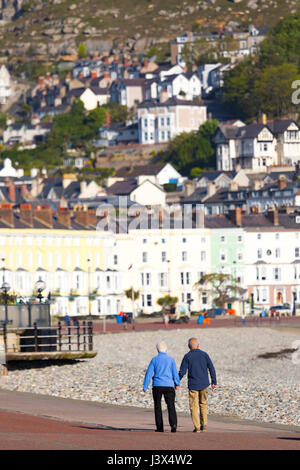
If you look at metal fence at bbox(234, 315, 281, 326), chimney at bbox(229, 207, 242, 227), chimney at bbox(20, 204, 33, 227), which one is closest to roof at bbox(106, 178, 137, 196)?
chimney at bbox(229, 207, 242, 227)

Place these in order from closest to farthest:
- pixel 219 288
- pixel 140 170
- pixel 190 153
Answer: pixel 219 288 → pixel 140 170 → pixel 190 153

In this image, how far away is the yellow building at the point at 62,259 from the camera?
88.2 meters

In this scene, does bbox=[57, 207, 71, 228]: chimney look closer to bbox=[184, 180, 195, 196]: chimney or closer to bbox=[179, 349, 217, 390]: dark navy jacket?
bbox=[184, 180, 195, 196]: chimney

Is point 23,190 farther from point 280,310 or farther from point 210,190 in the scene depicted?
point 280,310

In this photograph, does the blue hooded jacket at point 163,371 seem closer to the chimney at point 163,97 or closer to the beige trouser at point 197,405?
the beige trouser at point 197,405

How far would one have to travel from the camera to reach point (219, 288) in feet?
328

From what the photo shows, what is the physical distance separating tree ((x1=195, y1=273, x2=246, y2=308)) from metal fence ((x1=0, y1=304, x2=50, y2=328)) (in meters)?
59.8

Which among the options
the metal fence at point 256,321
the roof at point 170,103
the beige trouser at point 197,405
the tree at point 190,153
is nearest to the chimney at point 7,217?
the metal fence at point 256,321

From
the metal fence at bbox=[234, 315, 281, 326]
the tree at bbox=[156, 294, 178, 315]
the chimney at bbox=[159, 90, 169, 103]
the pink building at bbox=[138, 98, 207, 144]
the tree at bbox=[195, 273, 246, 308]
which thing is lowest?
the metal fence at bbox=[234, 315, 281, 326]

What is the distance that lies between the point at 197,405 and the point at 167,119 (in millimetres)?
154210

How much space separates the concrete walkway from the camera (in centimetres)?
1941

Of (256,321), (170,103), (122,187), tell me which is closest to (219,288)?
(256,321)
